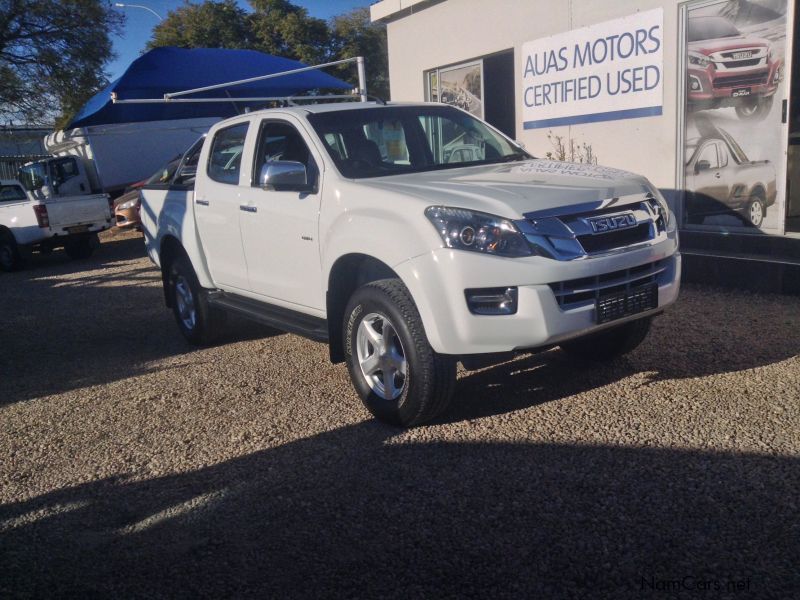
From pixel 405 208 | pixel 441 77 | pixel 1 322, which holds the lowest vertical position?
pixel 1 322

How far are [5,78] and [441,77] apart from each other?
1537 centimetres

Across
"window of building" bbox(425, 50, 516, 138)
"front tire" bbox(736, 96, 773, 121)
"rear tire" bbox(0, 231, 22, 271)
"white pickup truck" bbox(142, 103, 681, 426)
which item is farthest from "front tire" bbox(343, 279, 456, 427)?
"rear tire" bbox(0, 231, 22, 271)

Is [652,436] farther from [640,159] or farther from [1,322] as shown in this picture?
[1,322]

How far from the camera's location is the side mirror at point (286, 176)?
16.7ft

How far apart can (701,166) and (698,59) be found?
1120 mm

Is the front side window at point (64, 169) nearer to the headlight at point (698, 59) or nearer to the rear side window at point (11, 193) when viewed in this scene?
the rear side window at point (11, 193)

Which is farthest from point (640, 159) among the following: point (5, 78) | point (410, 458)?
point (5, 78)

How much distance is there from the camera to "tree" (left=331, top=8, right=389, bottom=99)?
3869cm

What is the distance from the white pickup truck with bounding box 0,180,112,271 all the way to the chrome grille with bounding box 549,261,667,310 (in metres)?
12.2

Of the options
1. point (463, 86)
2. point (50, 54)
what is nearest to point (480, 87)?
point (463, 86)

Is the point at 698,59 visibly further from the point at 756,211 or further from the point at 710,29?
the point at 756,211

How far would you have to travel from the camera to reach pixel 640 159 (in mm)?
9273

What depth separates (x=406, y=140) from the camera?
5.68m

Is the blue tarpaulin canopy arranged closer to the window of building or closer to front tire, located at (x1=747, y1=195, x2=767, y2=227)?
the window of building
